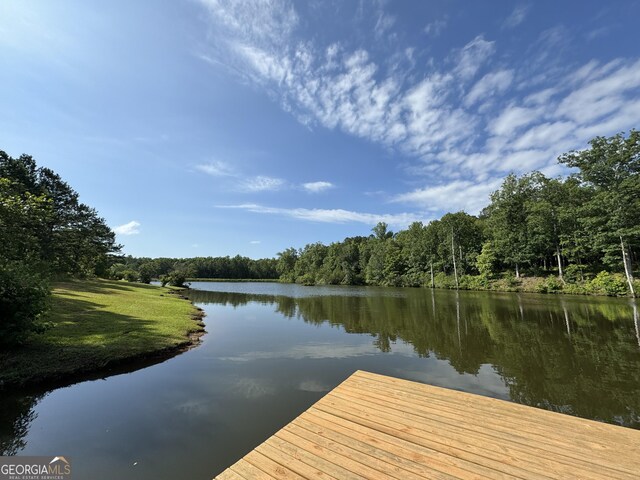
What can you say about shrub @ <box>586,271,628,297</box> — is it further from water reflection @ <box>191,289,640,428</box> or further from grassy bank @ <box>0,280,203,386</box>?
grassy bank @ <box>0,280,203,386</box>

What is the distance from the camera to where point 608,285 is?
28.8 metres

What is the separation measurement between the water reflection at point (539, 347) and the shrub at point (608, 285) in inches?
335

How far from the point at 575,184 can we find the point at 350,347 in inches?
1714

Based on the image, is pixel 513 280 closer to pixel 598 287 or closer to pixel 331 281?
pixel 598 287

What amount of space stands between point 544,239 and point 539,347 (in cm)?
3518

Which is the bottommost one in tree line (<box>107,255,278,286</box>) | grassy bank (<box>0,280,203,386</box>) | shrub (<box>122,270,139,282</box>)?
grassy bank (<box>0,280,203,386</box>)

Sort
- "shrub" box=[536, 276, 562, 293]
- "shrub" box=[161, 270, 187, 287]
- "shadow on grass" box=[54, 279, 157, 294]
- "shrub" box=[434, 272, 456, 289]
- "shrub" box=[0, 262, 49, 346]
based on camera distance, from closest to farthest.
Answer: "shrub" box=[0, 262, 49, 346] → "shadow on grass" box=[54, 279, 157, 294] → "shrub" box=[536, 276, 562, 293] → "shrub" box=[434, 272, 456, 289] → "shrub" box=[161, 270, 187, 287]

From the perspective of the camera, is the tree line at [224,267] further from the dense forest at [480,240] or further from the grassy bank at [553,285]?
the grassy bank at [553,285]

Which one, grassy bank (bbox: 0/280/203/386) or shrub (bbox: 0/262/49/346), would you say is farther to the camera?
Answer: shrub (bbox: 0/262/49/346)

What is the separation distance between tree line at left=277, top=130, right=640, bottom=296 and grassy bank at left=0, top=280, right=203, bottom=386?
38069 millimetres

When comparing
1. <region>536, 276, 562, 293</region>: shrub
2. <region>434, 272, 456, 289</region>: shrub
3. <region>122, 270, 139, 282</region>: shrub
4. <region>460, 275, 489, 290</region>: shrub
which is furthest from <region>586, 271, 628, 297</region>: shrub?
<region>122, 270, 139, 282</region>: shrub

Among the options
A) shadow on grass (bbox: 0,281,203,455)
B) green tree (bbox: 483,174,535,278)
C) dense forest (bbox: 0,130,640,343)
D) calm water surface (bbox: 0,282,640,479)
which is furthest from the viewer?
green tree (bbox: 483,174,535,278)

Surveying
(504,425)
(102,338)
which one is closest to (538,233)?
(504,425)

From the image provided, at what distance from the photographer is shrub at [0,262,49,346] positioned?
27.0 feet
